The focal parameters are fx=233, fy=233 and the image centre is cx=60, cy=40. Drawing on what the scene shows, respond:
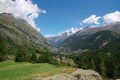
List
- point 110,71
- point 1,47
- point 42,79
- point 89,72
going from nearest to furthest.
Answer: point 42,79, point 89,72, point 1,47, point 110,71

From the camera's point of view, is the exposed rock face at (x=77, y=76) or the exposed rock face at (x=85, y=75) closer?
the exposed rock face at (x=77, y=76)

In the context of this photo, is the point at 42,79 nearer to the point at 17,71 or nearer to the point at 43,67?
the point at 17,71

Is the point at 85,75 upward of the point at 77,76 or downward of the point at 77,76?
upward

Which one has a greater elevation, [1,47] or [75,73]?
[1,47]

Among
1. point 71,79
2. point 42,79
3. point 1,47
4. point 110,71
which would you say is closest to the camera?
point 42,79

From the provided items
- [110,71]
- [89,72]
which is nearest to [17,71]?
[89,72]

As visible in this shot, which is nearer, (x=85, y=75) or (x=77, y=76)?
(x=77, y=76)

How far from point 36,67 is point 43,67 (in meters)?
1.68

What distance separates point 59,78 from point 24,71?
30.7 ft

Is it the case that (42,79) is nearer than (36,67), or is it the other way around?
(42,79)

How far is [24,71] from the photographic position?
147 ft

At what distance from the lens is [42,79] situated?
1417 inches

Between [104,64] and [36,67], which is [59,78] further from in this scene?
[104,64]

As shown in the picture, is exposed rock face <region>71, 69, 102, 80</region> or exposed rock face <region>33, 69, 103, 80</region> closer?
exposed rock face <region>33, 69, 103, 80</region>
